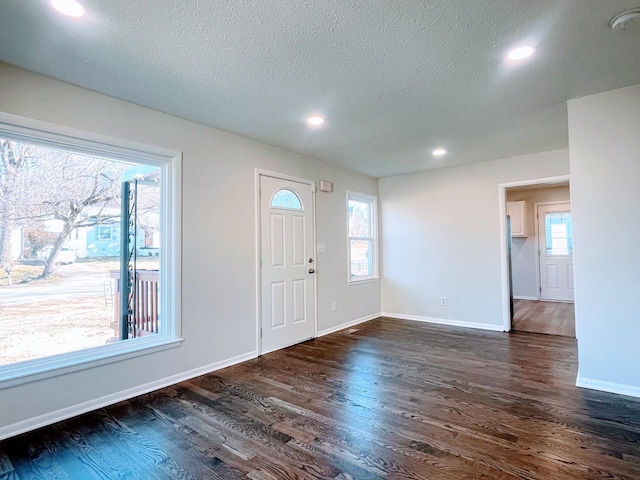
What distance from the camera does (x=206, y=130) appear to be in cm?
345

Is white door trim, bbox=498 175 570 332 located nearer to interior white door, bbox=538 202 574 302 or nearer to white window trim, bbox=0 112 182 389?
interior white door, bbox=538 202 574 302

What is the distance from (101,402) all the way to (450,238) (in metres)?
4.73

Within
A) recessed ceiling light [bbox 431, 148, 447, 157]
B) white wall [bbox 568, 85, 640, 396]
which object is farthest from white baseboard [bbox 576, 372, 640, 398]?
recessed ceiling light [bbox 431, 148, 447, 157]

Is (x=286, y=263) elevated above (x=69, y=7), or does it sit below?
below

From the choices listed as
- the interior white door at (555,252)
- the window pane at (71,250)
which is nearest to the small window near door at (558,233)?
the interior white door at (555,252)

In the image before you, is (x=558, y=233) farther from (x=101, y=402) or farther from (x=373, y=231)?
(x=101, y=402)

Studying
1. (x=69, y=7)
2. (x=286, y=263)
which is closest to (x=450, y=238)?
(x=286, y=263)

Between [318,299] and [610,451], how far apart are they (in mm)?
3259

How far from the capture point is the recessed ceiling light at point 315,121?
10.7 ft

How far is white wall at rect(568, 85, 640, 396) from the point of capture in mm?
2695

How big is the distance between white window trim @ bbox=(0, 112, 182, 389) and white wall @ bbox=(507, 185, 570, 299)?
6.94 metres

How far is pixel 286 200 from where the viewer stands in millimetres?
4344

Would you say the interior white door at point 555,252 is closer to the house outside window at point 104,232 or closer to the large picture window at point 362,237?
the large picture window at point 362,237

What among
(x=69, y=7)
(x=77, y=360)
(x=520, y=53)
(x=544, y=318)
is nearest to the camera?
(x=69, y=7)
